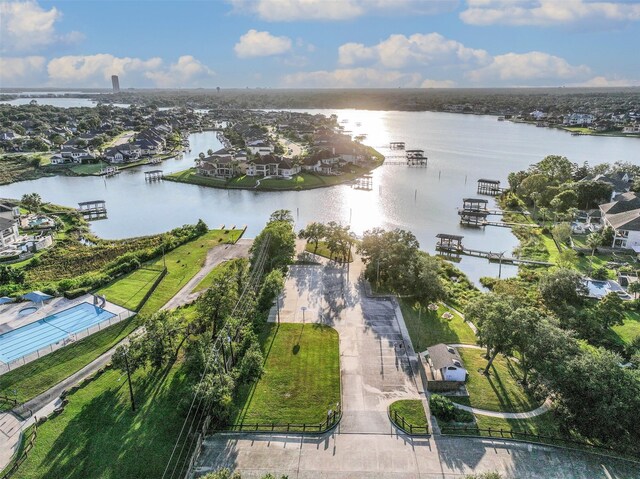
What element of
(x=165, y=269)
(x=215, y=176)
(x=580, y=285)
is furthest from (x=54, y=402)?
(x=215, y=176)

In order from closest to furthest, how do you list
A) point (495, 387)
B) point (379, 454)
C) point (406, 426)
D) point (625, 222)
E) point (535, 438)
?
point (379, 454)
point (535, 438)
point (406, 426)
point (495, 387)
point (625, 222)

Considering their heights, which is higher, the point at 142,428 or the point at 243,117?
the point at 243,117

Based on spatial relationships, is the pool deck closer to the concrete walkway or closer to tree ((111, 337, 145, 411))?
the concrete walkway

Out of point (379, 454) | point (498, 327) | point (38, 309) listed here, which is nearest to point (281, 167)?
point (38, 309)

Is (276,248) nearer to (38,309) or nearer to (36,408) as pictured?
(38,309)

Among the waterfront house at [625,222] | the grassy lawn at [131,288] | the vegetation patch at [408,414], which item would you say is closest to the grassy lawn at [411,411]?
the vegetation patch at [408,414]

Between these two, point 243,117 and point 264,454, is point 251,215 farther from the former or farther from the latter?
point 243,117
